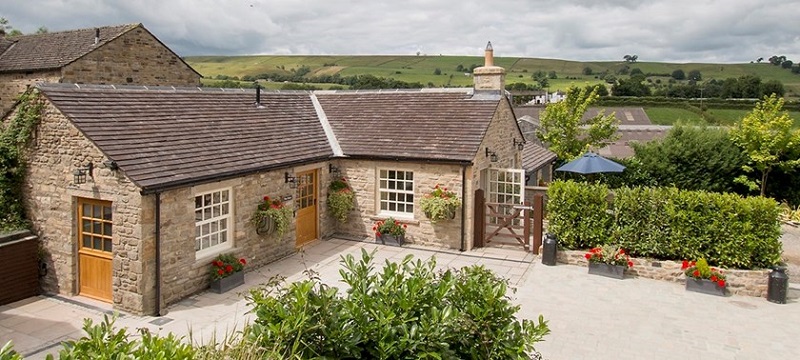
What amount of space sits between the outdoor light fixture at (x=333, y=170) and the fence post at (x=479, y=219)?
4.62 meters

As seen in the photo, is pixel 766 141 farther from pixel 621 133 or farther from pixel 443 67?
pixel 443 67

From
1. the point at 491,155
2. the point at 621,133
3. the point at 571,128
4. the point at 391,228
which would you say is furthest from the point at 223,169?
the point at 621,133

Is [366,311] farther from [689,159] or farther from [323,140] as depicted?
[689,159]

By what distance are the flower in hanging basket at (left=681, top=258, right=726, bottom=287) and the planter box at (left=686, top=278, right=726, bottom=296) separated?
0.23 ft

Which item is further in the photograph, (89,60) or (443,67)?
(443,67)

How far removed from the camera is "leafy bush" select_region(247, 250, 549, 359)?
539 centimetres

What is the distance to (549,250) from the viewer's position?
14562 mm

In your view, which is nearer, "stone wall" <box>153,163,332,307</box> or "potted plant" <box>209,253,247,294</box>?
"stone wall" <box>153,163,332,307</box>

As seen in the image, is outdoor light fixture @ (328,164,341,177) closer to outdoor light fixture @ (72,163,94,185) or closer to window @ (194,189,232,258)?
window @ (194,189,232,258)

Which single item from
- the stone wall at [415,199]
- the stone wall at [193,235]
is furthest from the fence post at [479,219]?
the stone wall at [193,235]

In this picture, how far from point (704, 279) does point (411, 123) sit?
9481 mm

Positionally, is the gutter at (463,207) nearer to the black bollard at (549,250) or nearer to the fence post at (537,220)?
the fence post at (537,220)

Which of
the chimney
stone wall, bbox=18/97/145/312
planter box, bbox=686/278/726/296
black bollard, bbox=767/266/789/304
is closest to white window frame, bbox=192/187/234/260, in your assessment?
stone wall, bbox=18/97/145/312

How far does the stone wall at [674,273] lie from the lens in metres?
12.6
